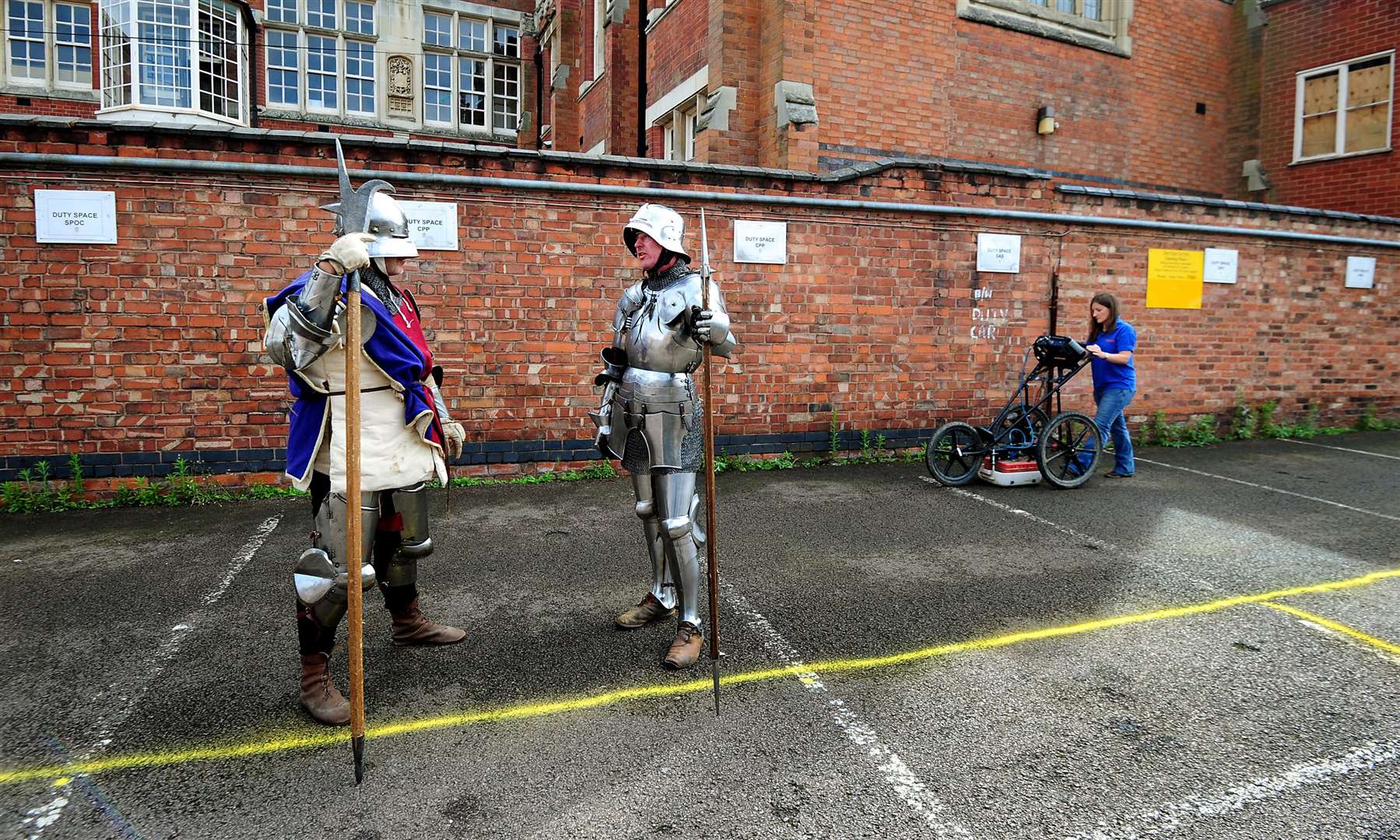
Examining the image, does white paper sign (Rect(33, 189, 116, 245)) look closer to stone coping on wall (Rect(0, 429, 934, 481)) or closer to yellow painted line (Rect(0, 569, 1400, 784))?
stone coping on wall (Rect(0, 429, 934, 481))

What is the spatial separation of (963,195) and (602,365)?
4418 mm

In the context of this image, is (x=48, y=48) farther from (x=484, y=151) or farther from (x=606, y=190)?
(x=606, y=190)

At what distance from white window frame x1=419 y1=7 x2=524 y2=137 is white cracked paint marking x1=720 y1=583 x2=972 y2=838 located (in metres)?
19.4

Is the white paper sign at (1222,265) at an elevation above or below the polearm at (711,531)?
above

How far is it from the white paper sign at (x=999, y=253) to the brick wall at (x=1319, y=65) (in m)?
9.02

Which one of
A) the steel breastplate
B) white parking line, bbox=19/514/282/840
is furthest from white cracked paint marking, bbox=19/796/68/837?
the steel breastplate

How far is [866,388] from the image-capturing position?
8.61 m

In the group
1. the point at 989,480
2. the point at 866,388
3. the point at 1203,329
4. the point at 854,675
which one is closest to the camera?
the point at 854,675

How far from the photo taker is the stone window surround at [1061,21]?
11.4 m

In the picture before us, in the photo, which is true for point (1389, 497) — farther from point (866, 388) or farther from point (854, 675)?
point (854, 675)

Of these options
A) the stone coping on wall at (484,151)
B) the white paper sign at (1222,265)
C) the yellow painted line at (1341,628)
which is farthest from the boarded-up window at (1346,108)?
the yellow painted line at (1341,628)

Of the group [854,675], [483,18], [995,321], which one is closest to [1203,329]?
[995,321]

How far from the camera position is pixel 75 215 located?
21.2ft

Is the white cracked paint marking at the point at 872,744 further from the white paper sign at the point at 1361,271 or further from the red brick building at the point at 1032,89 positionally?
the white paper sign at the point at 1361,271
